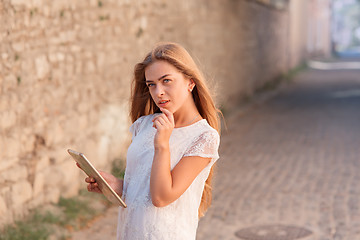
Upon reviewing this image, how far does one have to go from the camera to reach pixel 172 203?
6.91 feet

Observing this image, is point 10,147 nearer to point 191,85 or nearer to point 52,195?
point 52,195

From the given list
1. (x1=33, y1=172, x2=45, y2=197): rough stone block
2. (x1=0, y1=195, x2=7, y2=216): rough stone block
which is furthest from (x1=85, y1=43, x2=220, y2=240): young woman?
(x1=33, y1=172, x2=45, y2=197): rough stone block

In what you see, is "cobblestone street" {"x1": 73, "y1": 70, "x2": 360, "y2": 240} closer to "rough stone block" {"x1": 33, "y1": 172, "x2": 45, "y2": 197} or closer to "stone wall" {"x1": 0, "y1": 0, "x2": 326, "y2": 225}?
"rough stone block" {"x1": 33, "y1": 172, "x2": 45, "y2": 197}

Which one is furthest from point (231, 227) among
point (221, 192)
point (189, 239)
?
point (189, 239)

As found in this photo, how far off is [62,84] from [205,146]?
3588 millimetres

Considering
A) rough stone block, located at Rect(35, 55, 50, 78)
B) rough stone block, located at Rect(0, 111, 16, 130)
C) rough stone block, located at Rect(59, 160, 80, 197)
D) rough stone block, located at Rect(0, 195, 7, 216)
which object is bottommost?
rough stone block, located at Rect(59, 160, 80, 197)

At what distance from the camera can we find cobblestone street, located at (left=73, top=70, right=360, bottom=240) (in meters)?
5.14

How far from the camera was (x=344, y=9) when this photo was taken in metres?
85.6

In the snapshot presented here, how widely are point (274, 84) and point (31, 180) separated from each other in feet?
48.5

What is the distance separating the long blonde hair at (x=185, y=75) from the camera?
2.15m

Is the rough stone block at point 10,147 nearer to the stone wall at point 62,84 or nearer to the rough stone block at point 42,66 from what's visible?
the stone wall at point 62,84

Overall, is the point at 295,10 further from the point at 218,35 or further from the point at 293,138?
the point at 293,138

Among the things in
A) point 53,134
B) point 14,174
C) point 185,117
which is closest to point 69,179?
point 53,134

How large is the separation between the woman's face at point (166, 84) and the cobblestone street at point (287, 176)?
2876 millimetres
